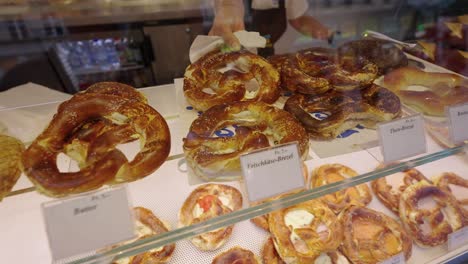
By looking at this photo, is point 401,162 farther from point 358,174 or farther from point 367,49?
point 367,49

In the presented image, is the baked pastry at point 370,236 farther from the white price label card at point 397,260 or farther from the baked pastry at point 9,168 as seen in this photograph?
the baked pastry at point 9,168

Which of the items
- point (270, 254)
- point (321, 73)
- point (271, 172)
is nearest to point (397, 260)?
point (270, 254)

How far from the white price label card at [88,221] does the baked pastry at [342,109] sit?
0.82 m

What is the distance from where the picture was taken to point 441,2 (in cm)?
193

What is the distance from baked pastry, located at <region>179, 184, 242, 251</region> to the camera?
122cm

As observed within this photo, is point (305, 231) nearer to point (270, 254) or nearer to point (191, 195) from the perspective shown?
point (270, 254)

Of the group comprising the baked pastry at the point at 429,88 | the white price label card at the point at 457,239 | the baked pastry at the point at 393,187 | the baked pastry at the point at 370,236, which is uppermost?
the baked pastry at the point at 429,88

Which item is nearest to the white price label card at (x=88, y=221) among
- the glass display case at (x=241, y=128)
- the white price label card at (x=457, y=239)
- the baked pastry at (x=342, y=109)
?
the glass display case at (x=241, y=128)

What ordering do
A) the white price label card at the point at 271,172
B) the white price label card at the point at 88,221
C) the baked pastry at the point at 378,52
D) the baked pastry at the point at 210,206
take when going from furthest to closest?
the baked pastry at the point at 378,52 < the baked pastry at the point at 210,206 < the white price label card at the point at 271,172 < the white price label card at the point at 88,221

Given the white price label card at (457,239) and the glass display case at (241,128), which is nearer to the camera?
the glass display case at (241,128)

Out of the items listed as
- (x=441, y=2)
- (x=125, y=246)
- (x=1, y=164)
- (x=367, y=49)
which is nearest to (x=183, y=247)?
(x=125, y=246)

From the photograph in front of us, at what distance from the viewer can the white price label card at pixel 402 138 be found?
1.12m

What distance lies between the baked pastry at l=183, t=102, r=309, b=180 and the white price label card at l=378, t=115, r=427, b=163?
0.85 feet

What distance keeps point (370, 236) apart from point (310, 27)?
3.45ft
